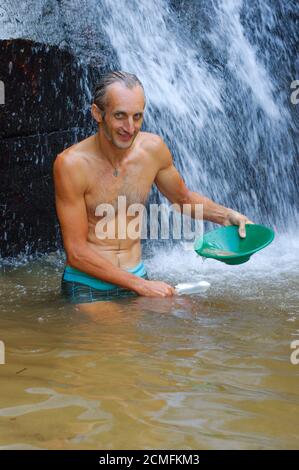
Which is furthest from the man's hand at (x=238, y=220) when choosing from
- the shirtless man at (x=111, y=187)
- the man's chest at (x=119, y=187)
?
the man's chest at (x=119, y=187)

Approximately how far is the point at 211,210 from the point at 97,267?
763 mm

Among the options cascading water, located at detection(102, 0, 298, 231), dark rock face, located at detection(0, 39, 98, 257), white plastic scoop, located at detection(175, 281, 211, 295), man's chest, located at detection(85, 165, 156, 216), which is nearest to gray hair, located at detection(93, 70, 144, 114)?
man's chest, located at detection(85, 165, 156, 216)

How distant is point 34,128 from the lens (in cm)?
649

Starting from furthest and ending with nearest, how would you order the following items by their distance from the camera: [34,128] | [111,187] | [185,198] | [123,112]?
1. [34,128]
2. [185,198]
3. [111,187]
4. [123,112]

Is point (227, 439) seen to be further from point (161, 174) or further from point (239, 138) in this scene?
point (239, 138)

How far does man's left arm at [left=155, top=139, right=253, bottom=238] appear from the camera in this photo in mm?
4480

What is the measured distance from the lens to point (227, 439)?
248cm

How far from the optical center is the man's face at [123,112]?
4086mm

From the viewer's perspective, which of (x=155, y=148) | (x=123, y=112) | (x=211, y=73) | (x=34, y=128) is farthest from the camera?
(x=211, y=73)

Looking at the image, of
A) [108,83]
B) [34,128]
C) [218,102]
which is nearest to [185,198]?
[108,83]

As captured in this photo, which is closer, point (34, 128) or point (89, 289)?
point (89, 289)

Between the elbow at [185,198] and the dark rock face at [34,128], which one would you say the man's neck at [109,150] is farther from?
the dark rock face at [34,128]

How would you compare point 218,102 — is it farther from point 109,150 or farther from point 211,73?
point 109,150

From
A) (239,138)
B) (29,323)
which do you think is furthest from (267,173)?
(29,323)
